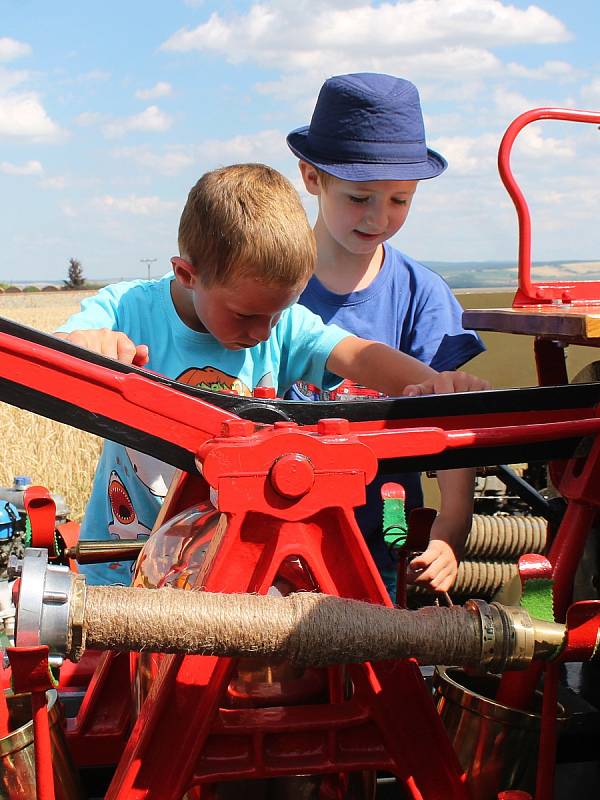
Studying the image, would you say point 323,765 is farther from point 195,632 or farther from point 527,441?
point 527,441

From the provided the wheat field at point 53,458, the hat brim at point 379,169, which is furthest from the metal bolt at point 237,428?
the wheat field at point 53,458

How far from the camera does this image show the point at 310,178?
276cm

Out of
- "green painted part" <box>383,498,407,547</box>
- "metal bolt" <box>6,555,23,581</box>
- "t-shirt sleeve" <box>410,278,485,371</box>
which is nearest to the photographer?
"green painted part" <box>383,498,407,547</box>

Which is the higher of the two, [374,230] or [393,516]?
[374,230]

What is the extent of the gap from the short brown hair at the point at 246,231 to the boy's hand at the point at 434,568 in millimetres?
602

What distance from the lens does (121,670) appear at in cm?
170

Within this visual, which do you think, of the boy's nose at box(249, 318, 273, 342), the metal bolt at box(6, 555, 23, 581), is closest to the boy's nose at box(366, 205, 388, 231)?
the boy's nose at box(249, 318, 273, 342)

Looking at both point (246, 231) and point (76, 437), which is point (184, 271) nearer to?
point (246, 231)

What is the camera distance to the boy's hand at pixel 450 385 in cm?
182

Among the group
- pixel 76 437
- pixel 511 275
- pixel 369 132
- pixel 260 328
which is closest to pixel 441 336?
pixel 369 132

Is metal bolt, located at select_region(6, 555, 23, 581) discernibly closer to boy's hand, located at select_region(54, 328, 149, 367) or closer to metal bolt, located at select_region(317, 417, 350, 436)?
boy's hand, located at select_region(54, 328, 149, 367)

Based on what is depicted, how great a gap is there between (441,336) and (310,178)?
2.04ft

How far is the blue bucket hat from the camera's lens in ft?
8.35

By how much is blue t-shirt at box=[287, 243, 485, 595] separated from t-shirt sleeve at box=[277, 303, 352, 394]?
7.6 inches
